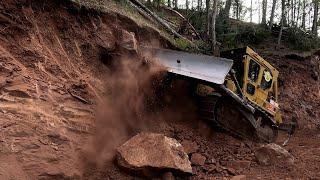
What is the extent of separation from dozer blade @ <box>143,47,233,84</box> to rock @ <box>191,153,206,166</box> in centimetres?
154

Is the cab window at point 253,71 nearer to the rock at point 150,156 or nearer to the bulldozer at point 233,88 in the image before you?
the bulldozer at point 233,88

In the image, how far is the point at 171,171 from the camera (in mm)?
6328

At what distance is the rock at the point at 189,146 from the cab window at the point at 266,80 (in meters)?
3.26

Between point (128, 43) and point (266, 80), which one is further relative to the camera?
point (266, 80)

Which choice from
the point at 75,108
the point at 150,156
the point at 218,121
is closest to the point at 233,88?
the point at 218,121

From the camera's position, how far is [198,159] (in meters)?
7.71

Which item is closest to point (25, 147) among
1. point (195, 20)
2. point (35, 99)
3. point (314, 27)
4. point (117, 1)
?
point (35, 99)

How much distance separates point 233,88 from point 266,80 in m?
1.81

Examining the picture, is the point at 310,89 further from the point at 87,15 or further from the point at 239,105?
the point at 87,15

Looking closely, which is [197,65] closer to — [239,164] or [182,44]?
[239,164]

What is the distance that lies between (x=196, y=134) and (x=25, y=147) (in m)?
4.31

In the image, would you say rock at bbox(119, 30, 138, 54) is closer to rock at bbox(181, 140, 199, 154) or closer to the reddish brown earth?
the reddish brown earth

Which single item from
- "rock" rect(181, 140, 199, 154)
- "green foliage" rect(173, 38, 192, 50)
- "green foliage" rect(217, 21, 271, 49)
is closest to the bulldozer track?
"rock" rect(181, 140, 199, 154)

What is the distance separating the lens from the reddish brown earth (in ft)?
18.3
